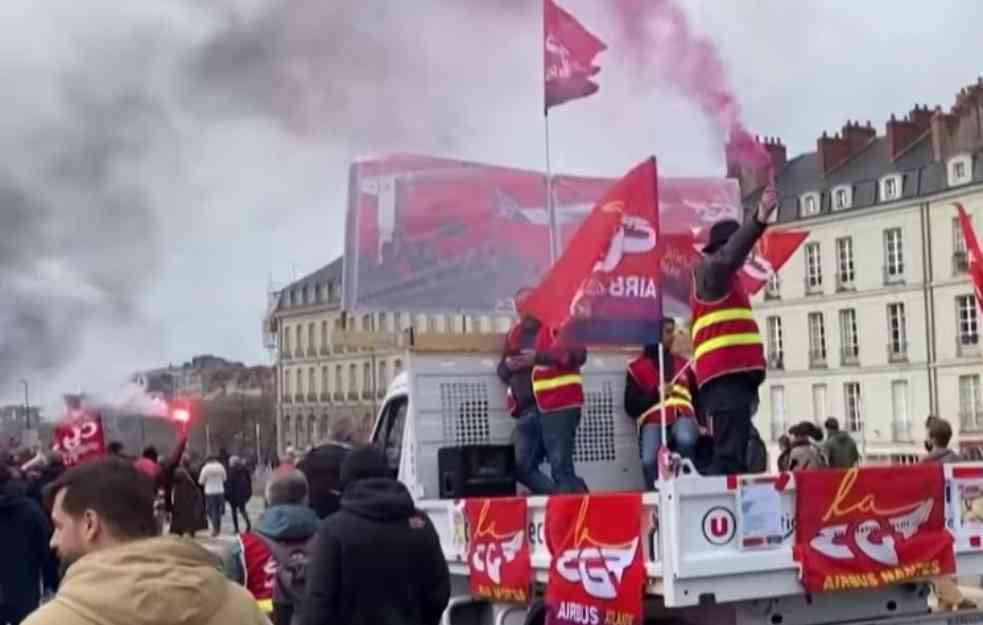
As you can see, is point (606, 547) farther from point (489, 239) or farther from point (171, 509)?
point (171, 509)

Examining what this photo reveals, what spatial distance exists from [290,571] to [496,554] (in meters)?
1.77

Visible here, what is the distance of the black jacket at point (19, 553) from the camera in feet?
30.4

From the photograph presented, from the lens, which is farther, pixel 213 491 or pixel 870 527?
pixel 213 491

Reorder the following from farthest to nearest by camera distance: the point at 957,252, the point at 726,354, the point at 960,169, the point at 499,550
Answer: the point at 960,169 → the point at 957,252 → the point at 726,354 → the point at 499,550

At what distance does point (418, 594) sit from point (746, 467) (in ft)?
9.67

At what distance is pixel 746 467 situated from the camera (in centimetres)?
827

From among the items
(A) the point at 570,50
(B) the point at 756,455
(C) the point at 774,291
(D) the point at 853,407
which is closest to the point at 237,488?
(A) the point at 570,50

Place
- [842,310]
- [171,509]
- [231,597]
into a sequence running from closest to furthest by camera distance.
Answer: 1. [231,597]
2. [171,509]
3. [842,310]

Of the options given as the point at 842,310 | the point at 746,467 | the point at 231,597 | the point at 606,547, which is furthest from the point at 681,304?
the point at 842,310

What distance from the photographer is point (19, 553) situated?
9.32m

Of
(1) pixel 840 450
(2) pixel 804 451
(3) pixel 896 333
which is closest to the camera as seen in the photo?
(2) pixel 804 451

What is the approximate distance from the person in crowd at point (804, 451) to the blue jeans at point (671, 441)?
265 cm

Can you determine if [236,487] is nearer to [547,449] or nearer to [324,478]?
[547,449]

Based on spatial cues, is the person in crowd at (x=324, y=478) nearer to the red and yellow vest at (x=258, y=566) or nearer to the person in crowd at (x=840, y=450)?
the red and yellow vest at (x=258, y=566)
